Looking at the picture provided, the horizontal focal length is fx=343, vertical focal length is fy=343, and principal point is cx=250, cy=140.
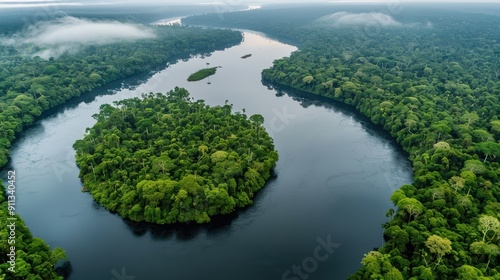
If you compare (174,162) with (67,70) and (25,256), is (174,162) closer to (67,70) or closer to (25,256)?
(25,256)

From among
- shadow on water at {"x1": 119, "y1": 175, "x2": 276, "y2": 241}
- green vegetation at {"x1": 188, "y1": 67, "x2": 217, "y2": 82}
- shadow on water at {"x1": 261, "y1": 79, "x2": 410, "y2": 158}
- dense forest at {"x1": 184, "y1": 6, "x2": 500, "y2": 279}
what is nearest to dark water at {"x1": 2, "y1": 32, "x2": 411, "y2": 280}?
shadow on water at {"x1": 119, "y1": 175, "x2": 276, "y2": 241}

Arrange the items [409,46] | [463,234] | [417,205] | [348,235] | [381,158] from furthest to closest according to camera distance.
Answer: [409,46], [381,158], [348,235], [417,205], [463,234]

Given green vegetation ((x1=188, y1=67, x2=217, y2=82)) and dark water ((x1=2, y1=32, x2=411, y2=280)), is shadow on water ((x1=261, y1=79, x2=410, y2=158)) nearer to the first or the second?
dark water ((x1=2, y1=32, x2=411, y2=280))

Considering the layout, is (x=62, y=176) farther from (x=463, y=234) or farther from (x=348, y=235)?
(x=463, y=234)

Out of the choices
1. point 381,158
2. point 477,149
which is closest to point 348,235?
point 381,158

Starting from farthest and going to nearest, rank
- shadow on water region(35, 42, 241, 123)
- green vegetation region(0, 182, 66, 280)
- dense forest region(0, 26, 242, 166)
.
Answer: shadow on water region(35, 42, 241, 123) → dense forest region(0, 26, 242, 166) → green vegetation region(0, 182, 66, 280)

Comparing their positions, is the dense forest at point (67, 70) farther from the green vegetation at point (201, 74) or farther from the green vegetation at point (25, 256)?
the green vegetation at point (25, 256)
